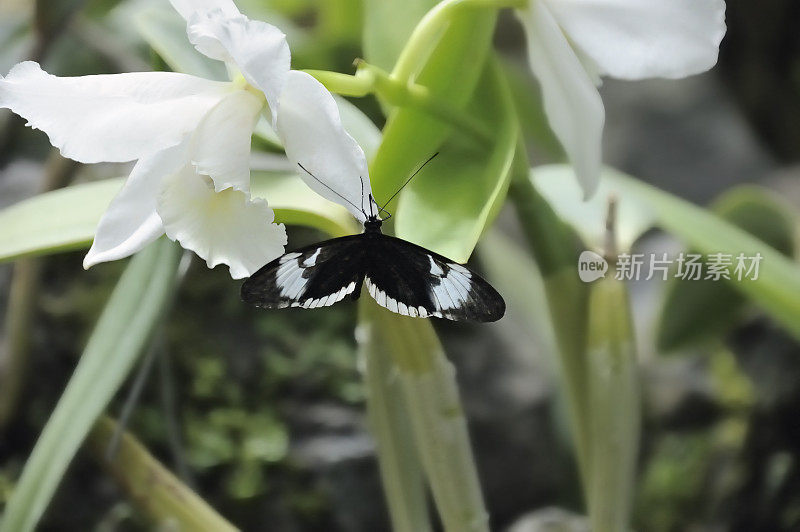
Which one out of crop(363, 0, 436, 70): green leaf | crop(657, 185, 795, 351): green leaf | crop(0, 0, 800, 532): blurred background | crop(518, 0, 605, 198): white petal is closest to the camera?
crop(518, 0, 605, 198): white petal

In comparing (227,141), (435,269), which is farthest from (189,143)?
(435,269)

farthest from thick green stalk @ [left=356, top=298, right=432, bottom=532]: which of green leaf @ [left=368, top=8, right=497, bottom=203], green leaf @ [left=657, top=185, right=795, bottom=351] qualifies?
green leaf @ [left=657, top=185, right=795, bottom=351]

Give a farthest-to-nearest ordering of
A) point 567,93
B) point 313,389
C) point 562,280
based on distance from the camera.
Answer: point 313,389 < point 562,280 < point 567,93

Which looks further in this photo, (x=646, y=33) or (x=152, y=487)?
(x=152, y=487)

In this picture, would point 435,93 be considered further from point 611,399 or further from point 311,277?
point 611,399

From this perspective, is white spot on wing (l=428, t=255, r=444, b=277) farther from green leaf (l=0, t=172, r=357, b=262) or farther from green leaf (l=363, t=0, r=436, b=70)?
green leaf (l=363, t=0, r=436, b=70)

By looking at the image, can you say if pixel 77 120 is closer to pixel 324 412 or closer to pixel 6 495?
pixel 6 495
